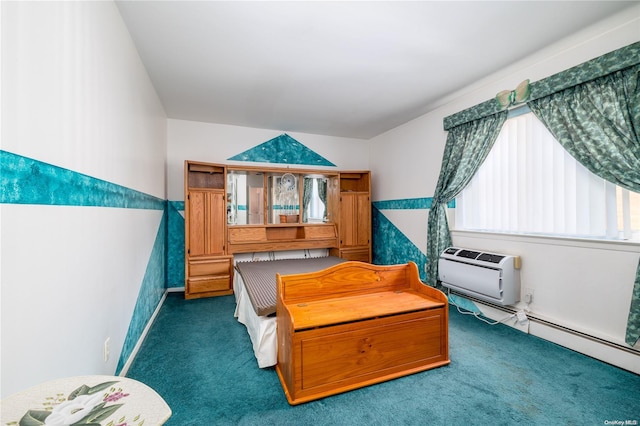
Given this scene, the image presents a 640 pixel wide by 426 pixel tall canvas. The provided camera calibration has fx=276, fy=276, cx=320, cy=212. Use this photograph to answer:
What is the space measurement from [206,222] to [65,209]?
2.82 m

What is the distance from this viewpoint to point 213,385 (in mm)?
1891

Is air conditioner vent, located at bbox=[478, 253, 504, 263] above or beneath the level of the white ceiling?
beneath

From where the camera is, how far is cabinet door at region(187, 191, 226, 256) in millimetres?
3887

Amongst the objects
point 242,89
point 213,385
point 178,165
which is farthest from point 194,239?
point 213,385

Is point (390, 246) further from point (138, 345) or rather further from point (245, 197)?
point (138, 345)

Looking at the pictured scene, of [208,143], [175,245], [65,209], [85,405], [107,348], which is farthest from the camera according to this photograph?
[208,143]

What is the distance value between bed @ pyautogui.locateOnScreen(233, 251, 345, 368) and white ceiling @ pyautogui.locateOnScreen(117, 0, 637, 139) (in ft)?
7.00

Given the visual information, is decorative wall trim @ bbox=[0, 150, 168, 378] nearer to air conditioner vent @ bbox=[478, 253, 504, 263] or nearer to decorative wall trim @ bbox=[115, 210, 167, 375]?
decorative wall trim @ bbox=[115, 210, 167, 375]

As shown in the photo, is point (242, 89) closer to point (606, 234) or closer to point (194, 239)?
point (194, 239)

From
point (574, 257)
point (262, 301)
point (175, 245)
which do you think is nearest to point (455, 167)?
point (574, 257)

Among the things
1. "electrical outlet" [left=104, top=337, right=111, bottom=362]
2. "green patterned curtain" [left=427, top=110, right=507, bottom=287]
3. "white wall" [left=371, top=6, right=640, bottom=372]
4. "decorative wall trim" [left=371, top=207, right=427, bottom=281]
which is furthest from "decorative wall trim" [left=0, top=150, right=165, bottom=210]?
"decorative wall trim" [left=371, top=207, right=427, bottom=281]

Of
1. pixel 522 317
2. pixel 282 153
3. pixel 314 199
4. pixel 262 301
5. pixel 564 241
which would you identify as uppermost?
pixel 282 153

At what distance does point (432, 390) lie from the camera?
181 cm

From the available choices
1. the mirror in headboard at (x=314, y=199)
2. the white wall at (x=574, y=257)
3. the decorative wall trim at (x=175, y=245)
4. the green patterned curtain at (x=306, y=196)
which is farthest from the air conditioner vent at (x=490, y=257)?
the decorative wall trim at (x=175, y=245)
